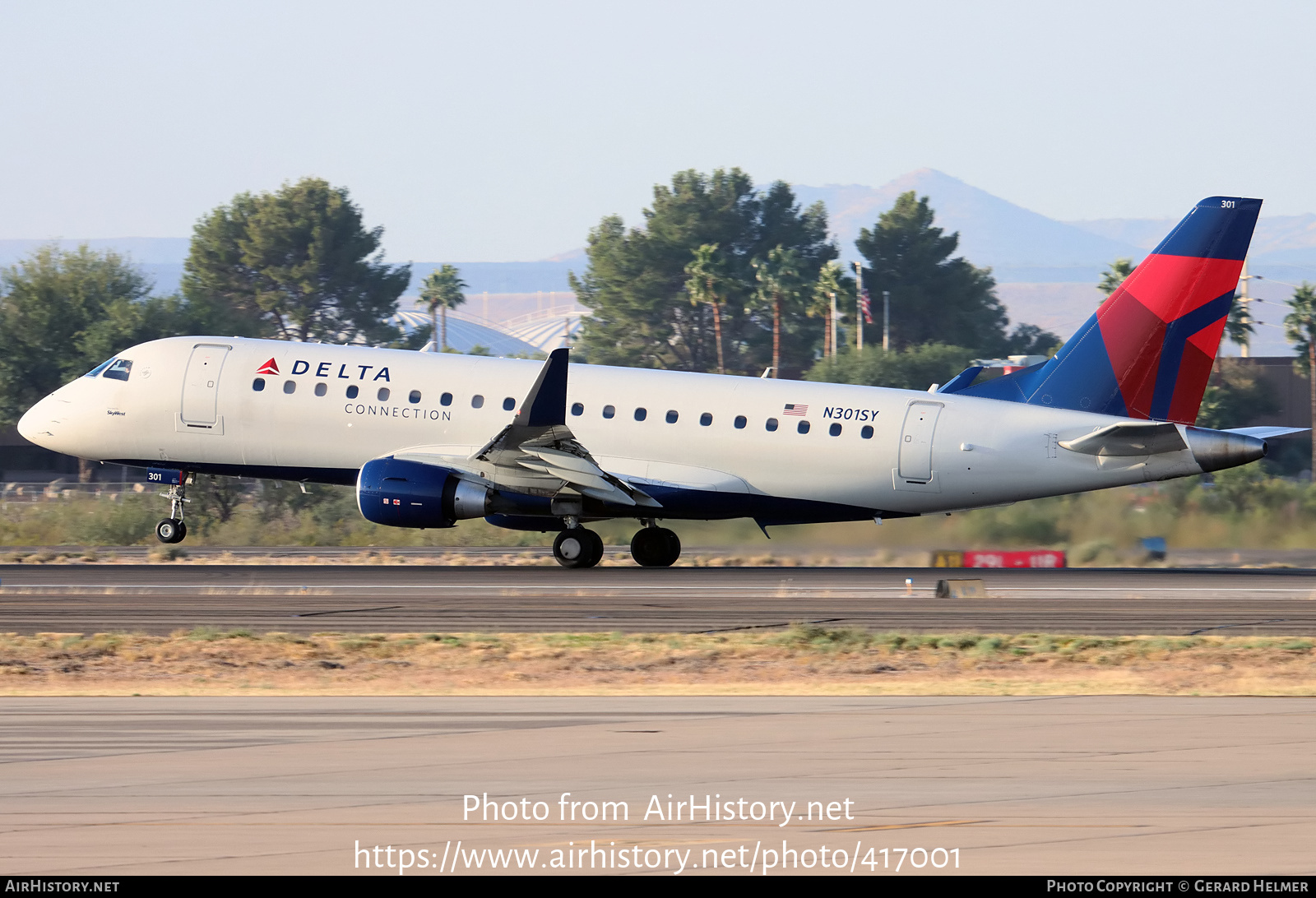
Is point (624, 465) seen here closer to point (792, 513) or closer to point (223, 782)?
point (792, 513)

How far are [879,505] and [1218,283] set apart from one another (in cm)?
775

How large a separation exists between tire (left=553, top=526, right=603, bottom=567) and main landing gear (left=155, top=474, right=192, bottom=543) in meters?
8.11

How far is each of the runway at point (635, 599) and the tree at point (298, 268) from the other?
288 ft

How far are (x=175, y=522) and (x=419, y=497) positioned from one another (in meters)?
6.70

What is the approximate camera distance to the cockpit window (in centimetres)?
3444

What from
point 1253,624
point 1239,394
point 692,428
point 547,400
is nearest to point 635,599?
point 547,400

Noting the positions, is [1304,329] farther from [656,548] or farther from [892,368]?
[656,548]

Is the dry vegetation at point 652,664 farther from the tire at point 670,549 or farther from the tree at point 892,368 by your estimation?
the tree at point 892,368

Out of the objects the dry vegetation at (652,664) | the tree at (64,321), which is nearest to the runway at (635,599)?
the dry vegetation at (652,664)

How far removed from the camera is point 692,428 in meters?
31.9

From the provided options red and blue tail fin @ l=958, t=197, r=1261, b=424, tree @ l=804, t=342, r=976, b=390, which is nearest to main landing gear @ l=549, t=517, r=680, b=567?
red and blue tail fin @ l=958, t=197, r=1261, b=424

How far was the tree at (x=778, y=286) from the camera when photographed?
4572 inches

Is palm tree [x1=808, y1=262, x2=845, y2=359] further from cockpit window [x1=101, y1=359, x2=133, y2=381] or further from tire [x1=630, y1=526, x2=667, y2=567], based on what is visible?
cockpit window [x1=101, y1=359, x2=133, y2=381]
